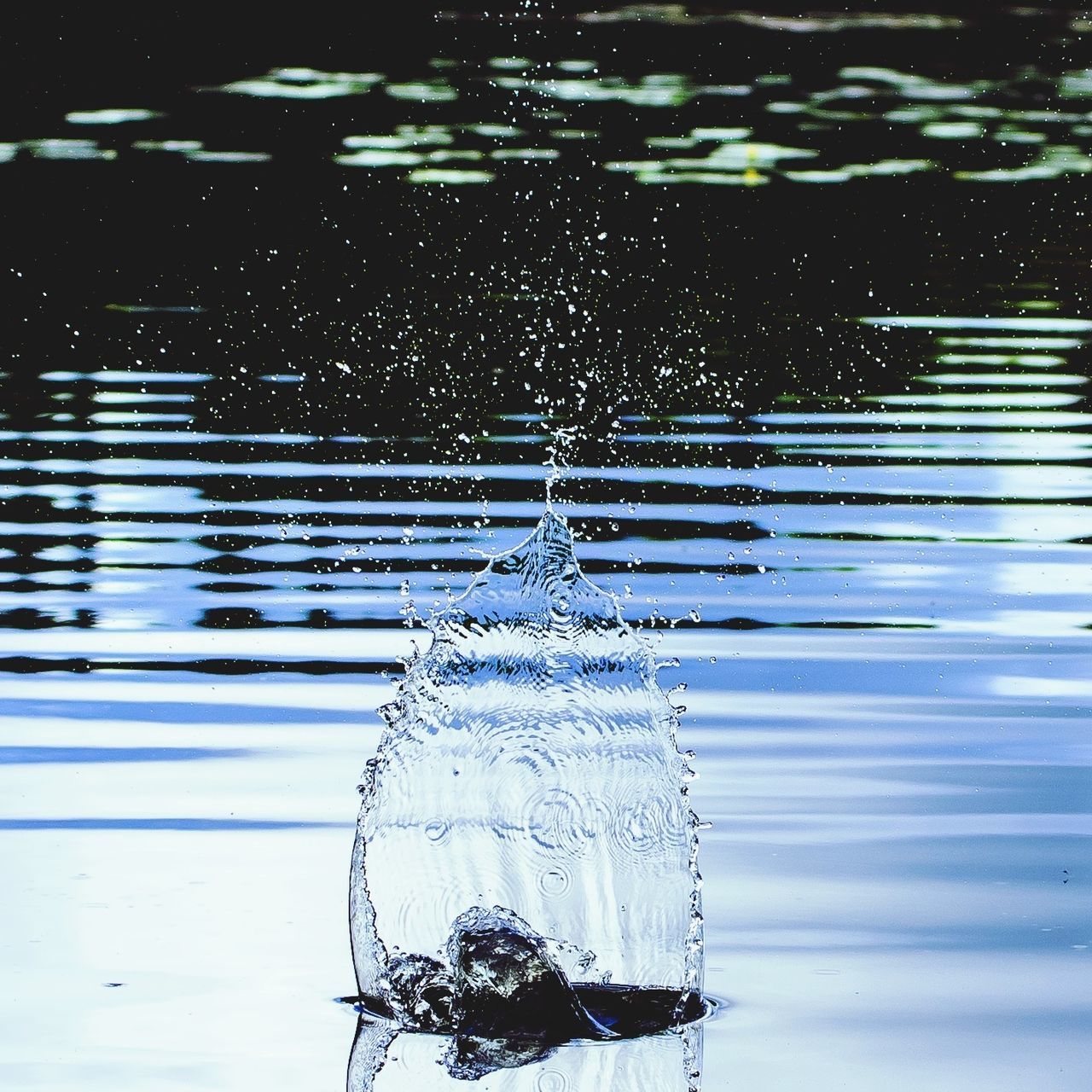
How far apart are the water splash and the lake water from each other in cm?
20

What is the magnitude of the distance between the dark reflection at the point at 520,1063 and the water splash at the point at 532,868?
0.27 feet

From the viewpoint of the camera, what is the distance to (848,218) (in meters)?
22.1

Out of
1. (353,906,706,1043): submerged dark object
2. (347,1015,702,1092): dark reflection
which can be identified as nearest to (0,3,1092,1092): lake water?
(347,1015,702,1092): dark reflection

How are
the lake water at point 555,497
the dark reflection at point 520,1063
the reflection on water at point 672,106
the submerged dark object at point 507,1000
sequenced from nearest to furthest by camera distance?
the dark reflection at point 520,1063 → the submerged dark object at point 507,1000 → the lake water at point 555,497 → the reflection on water at point 672,106

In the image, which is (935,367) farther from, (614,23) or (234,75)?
(614,23)

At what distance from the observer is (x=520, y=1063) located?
17.8ft

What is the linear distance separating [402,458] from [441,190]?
9.73 metres

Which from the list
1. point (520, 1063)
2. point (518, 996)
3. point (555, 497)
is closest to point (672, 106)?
point (555, 497)

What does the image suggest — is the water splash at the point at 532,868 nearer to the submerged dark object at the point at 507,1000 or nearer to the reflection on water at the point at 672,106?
the submerged dark object at the point at 507,1000

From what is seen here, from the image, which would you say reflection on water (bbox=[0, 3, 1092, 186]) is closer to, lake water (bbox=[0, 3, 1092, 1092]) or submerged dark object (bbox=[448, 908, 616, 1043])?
lake water (bbox=[0, 3, 1092, 1092])

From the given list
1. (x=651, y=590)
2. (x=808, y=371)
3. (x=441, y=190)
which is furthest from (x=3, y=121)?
(x=651, y=590)

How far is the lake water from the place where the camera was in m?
6.07

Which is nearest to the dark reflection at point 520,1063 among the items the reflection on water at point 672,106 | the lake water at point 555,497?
the lake water at point 555,497

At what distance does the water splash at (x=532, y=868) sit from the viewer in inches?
226
